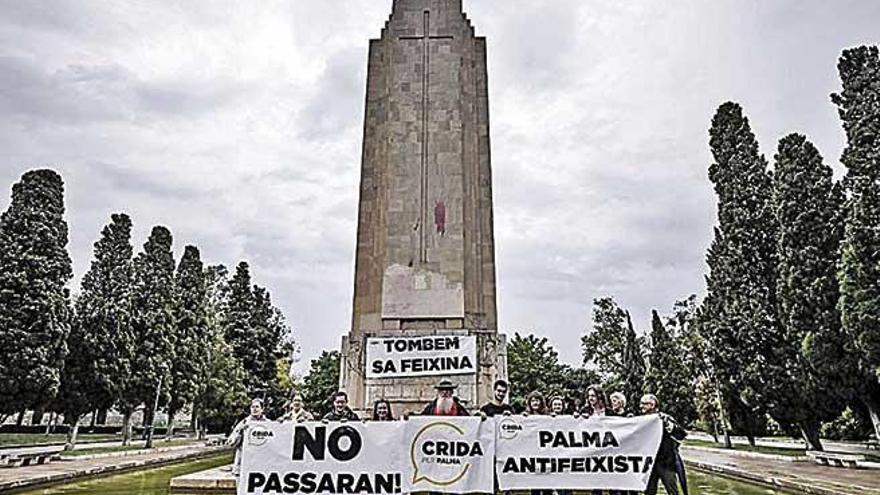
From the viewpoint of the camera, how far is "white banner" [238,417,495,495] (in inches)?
268

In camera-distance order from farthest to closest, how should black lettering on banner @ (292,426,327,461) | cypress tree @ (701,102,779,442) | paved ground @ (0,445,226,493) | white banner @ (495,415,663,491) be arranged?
1. cypress tree @ (701,102,779,442)
2. paved ground @ (0,445,226,493)
3. white banner @ (495,415,663,491)
4. black lettering on banner @ (292,426,327,461)

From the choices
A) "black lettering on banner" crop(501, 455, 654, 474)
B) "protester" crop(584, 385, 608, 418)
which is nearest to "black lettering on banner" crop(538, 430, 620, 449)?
"black lettering on banner" crop(501, 455, 654, 474)

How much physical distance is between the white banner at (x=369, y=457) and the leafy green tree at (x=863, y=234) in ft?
38.6

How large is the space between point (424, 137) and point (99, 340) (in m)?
15.4

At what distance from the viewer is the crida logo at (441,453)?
6910mm

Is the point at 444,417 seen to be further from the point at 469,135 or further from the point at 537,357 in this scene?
the point at 537,357

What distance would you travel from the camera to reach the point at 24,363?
56.9 feet

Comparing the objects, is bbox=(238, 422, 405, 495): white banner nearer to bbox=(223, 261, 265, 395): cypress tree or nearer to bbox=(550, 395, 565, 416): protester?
bbox=(550, 395, 565, 416): protester

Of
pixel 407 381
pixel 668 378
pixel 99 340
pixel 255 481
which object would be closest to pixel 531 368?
pixel 668 378

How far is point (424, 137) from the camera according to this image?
41.7ft

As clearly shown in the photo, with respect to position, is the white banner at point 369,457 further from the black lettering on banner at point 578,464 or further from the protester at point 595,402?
the protester at point 595,402

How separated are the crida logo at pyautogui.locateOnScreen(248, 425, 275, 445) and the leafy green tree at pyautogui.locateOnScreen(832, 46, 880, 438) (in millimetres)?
13380

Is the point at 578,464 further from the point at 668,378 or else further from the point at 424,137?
the point at 668,378

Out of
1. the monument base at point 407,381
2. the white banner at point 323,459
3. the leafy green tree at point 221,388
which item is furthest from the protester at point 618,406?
the leafy green tree at point 221,388
